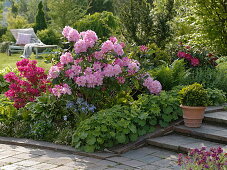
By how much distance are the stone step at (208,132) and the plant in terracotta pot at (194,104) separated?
126mm

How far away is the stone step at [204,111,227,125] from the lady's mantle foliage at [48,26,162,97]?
1298 mm

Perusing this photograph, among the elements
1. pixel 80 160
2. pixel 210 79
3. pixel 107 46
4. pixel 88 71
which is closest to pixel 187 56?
pixel 210 79

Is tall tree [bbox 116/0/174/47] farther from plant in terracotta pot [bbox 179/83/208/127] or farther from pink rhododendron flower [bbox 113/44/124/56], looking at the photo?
plant in terracotta pot [bbox 179/83/208/127]

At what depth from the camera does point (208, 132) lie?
18.4ft

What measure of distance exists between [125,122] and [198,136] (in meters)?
1.06

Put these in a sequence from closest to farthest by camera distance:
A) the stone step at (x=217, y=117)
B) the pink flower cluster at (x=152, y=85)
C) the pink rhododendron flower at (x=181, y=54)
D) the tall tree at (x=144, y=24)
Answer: the stone step at (x=217, y=117) < the pink flower cluster at (x=152, y=85) < the pink rhododendron flower at (x=181, y=54) < the tall tree at (x=144, y=24)

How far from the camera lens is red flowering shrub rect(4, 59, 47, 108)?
6.72 metres

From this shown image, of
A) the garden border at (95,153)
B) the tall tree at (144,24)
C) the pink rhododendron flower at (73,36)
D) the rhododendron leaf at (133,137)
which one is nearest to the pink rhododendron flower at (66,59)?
the pink rhododendron flower at (73,36)

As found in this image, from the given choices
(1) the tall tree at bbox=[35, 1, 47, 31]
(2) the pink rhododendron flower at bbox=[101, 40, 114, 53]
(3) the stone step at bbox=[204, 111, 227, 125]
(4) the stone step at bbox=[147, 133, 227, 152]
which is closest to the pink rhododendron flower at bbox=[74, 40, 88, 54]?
(2) the pink rhododendron flower at bbox=[101, 40, 114, 53]

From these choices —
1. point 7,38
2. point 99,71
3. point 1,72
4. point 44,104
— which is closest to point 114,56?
point 99,71

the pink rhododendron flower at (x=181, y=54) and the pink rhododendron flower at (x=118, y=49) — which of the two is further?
the pink rhododendron flower at (x=181, y=54)

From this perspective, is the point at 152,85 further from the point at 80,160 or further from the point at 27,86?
the point at 27,86

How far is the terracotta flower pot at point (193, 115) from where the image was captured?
582 cm

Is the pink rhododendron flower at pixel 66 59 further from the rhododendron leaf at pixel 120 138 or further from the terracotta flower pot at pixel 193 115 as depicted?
the terracotta flower pot at pixel 193 115
